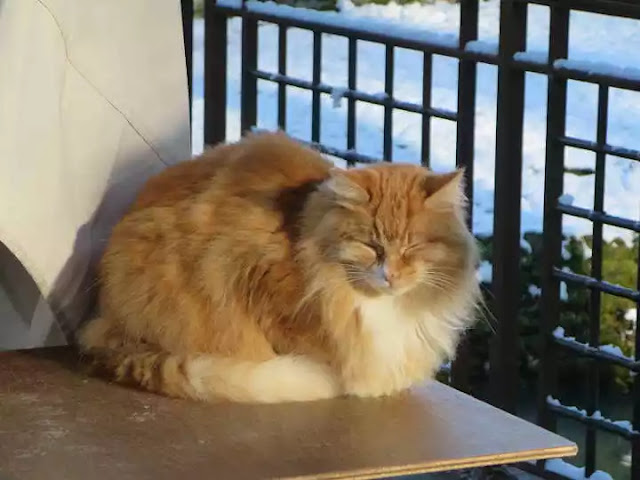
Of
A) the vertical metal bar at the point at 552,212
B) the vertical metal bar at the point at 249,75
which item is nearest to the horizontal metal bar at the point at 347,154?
the vertical metal bar at the point at 249,75

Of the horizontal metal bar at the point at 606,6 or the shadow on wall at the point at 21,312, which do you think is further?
the horizontal metal bar at the point at 606,6

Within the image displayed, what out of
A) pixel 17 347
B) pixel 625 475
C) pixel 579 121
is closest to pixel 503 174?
pixel 579 121

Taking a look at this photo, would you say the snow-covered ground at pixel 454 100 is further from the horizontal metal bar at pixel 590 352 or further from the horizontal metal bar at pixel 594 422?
the horizontal metal bar at pixel 594 422

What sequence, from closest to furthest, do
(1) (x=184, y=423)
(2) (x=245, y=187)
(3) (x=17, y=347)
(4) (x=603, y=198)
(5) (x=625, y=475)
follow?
(1) (x=184, y=423) < (2) (x=245, y=187) < (3) (x=17, y=347) < (4) (x=603, y=198) < (5) (x=625, y=475)

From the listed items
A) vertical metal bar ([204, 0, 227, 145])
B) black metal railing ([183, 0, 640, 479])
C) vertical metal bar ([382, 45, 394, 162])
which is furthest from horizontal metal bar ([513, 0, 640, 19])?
vertical metal bar ([204, 0, 227, 145])

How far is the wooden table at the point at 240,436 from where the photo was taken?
1.62 m

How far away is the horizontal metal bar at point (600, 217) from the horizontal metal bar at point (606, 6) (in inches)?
16.6

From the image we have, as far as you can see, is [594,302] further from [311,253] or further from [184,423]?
[184,423]

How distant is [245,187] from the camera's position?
2.03m

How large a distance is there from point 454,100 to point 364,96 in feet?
0.82

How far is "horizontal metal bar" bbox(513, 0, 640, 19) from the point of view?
249 cm

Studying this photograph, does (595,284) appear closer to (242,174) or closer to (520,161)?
(520,161)

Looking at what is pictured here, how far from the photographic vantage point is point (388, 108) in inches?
123

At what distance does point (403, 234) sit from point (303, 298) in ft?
0.59
